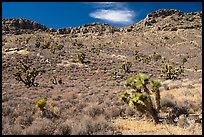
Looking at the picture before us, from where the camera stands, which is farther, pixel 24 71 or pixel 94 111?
pixel 24 71

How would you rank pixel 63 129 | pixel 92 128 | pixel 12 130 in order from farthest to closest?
1. pixel 92 128
2. pixel 63 129
3. pixel 12 130

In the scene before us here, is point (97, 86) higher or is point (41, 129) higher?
point (97, 86)

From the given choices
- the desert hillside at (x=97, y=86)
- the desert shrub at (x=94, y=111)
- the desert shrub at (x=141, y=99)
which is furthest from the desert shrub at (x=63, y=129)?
the desert shrub at (x=141, y=99)

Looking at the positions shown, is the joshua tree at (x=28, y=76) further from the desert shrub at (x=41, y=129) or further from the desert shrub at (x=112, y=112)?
the desert shrub at (x=41, y=129)

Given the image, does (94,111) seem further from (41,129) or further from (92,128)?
(41,129)

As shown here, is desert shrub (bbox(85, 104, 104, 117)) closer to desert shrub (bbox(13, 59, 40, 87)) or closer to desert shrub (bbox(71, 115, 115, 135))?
desert shrub (bbox(71, 115, 115, 135))

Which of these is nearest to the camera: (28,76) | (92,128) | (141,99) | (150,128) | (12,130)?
(12,130)

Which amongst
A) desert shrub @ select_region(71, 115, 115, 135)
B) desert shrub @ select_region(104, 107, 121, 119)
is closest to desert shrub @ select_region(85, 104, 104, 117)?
desert shrub @ select_region(104, 107, 121, 119)

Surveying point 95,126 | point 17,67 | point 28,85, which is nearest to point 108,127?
point 95,126

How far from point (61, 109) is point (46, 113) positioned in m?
1.13

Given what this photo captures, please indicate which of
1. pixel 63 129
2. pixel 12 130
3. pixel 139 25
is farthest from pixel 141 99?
pixel 139 25

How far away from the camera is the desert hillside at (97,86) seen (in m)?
10.3

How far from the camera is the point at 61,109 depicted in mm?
13016

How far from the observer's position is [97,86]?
83.8 ft
